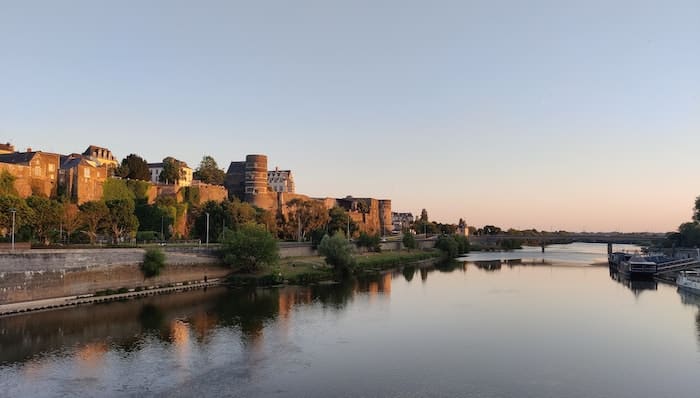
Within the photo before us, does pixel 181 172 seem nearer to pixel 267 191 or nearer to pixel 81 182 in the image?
pixel 267 191

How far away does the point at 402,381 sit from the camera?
19.0 m

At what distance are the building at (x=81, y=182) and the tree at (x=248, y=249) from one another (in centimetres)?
1513

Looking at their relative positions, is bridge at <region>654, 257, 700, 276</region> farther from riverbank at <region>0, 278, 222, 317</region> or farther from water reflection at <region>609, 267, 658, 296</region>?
riverbank at <region>0, 278, 222, 317</region>

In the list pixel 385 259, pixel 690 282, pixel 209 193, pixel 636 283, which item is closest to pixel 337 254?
pixel 385 259

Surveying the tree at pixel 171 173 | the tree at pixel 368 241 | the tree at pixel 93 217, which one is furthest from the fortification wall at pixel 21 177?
the tree at pixel 368 241

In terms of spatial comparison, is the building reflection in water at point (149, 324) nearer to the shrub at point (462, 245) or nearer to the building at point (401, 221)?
the shrub at point (462, 245)

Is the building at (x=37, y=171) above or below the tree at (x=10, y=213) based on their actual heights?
above

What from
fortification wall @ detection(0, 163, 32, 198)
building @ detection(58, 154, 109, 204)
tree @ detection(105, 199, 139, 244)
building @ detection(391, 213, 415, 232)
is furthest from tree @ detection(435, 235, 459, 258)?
fortification wall @ detection(0, 163, 32, 198)

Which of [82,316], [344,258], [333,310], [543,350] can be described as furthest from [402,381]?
[344,258]

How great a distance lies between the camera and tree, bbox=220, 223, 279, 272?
4494cm

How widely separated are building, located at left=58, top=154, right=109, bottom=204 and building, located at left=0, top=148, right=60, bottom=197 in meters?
0.79

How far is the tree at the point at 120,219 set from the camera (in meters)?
45.4

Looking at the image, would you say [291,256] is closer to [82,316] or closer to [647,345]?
[82,316]

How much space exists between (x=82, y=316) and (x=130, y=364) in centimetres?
1041
